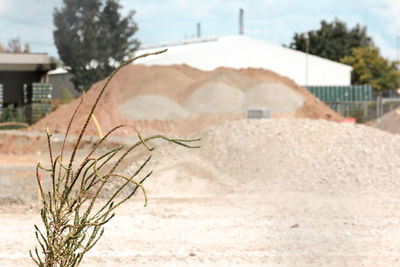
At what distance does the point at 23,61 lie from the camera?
39.5 m

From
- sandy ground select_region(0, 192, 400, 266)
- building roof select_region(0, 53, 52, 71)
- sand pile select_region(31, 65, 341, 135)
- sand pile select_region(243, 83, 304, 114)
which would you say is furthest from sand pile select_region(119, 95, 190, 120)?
sandy ground select_region(0, 192, 400, 266)

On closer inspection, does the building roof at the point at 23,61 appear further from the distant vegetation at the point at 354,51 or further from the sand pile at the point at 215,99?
the distant vegetation at the point at 354,51

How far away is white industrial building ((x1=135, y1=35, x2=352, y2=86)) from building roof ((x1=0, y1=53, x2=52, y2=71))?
22.0ft

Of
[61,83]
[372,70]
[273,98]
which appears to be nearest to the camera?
[273,98]

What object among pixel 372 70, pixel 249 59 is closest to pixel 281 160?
pixel 249 59

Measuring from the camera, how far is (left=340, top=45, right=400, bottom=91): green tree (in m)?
61.2

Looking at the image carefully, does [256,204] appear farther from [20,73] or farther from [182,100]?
[20,73]

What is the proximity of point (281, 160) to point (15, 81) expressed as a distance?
30366 mm

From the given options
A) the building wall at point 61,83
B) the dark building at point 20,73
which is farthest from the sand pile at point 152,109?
the building wall at point 61,83

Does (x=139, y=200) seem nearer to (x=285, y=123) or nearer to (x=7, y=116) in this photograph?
(x=285, y=123)

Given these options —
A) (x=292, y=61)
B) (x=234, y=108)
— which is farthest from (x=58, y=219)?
(x=292, y=61)

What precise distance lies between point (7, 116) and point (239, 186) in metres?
21.7

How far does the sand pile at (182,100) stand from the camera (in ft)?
104

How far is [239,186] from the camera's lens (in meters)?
16.9
